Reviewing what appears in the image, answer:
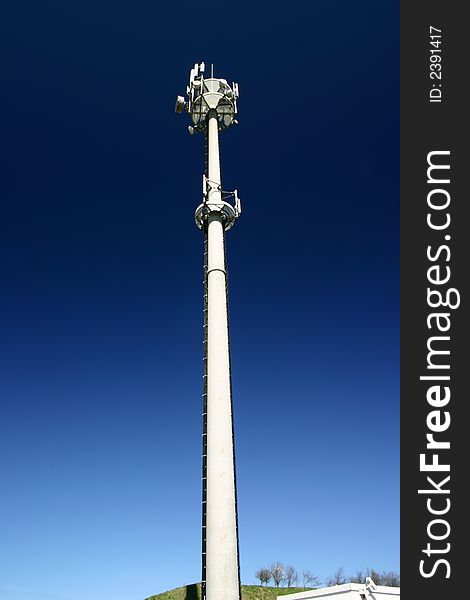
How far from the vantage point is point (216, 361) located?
1230 inches

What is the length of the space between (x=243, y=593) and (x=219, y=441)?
28.8 meters

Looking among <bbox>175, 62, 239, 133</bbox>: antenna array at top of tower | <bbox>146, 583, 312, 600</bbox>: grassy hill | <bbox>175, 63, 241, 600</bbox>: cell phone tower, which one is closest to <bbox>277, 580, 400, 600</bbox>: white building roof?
<bbox>175, 63, 241, 600</bbox>: cell phone tower

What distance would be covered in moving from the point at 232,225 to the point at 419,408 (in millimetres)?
22802

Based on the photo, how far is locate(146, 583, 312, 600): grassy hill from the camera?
1848 inches

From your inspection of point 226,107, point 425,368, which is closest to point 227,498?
point 425,368

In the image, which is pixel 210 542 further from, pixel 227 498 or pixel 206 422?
pixel 206 422

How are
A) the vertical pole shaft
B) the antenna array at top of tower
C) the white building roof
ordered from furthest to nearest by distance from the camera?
the antenna array at top of tower
the white building roof
the vertical pole shaft

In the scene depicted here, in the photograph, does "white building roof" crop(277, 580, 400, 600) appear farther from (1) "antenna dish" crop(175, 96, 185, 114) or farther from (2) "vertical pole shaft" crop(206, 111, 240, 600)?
(1) "antenna dish" crop(175, 96, 185, 114)

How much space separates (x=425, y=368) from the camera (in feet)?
57.5

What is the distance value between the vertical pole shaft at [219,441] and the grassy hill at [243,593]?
22576mm

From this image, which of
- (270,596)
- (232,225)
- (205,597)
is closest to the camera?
(205,597)

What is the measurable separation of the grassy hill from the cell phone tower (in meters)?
22.5

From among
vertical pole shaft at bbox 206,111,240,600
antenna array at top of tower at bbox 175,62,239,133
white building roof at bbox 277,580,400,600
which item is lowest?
white building roof at bbox 277,580,400,600

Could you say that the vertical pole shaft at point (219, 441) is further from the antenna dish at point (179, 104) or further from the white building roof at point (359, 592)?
the antenna dish at point (179, 104)
